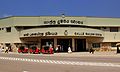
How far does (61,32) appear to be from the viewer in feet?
216

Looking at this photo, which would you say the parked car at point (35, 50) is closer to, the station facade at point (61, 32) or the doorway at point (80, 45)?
the station facade at point (61, 32)

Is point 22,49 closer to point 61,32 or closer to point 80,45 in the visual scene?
point 61,32

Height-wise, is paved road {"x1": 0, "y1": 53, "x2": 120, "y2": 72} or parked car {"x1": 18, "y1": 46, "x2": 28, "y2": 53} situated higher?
paved road {"x1": 0, "y1": 53, "x2": 120, "y2": 72}

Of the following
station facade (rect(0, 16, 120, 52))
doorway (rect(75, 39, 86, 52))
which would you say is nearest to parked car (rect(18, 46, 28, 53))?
station facade (rect(0, 16, 120, 52))

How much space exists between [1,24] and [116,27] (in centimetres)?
2657

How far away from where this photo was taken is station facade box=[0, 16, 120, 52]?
66.8 m

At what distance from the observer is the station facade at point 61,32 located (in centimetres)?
6681

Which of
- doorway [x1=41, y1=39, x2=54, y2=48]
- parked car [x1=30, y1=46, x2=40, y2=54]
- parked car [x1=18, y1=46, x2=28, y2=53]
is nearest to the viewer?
parked car [x1=30, y1=46, x2=40, y2=54]

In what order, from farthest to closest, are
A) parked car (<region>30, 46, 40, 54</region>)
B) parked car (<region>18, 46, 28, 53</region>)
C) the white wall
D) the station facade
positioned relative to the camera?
the white wall → the station facade → parked car (<region>18, 46, 28, 53</region>) → parked car (<region>30, 46, 40, 54</region>)

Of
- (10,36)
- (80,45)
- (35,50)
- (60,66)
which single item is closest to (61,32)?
(35,50)

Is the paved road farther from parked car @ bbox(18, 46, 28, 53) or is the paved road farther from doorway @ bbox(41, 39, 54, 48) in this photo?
doorway @ bbox(41, 39, 54, 48)

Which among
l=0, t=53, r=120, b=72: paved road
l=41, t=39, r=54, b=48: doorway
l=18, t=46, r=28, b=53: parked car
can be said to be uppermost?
l=0, t=53, r=120, b=72: paved road

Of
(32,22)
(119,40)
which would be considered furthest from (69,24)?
(119,40)

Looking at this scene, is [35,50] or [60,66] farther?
[35,50]
